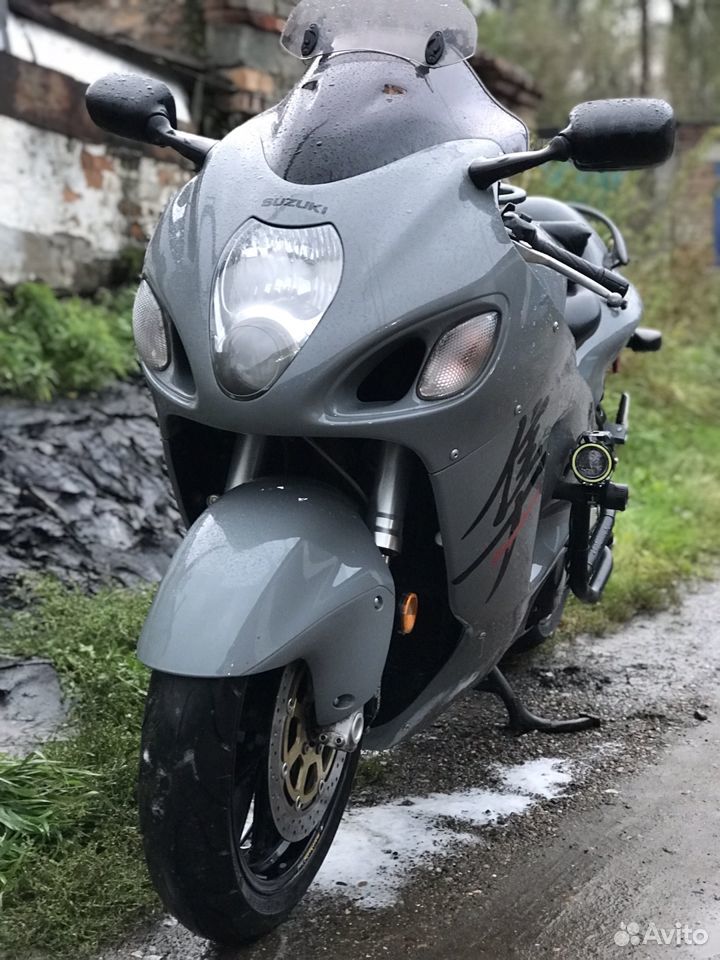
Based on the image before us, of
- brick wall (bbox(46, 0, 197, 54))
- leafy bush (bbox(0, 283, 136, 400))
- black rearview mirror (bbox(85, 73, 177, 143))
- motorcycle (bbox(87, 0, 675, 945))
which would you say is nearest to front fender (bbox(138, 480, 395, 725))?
motorcycle (bbox(87, 0, 675, 945))

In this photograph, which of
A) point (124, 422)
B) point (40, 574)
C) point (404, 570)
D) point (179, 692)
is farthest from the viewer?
point (124, 422)

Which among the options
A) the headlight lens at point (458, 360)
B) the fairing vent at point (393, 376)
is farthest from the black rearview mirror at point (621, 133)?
the fairing vent at point (393, 376)

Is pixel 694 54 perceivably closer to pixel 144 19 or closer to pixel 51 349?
pixel 144 19

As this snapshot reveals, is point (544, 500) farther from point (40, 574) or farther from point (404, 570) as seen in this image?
point (40, 574)

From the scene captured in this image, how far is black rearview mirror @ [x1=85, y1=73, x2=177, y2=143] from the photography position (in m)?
2.49

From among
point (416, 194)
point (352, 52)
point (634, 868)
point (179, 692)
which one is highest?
point (352, 52)

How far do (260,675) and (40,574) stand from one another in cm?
183

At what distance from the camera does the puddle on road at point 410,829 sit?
240 centimetres

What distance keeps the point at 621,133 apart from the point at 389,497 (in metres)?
0.77

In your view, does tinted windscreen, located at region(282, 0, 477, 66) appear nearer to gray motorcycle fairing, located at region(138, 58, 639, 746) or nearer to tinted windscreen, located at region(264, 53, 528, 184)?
tinted windscreen, located at region(264, 53, 528, 184)

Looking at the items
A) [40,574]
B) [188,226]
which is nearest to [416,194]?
[188,226]

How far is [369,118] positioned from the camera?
2.26 metres

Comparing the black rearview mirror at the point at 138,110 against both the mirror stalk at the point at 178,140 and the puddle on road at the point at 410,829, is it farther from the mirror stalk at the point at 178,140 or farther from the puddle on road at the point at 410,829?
the puddle on road at the point at 410,829

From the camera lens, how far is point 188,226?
7.27 ft
